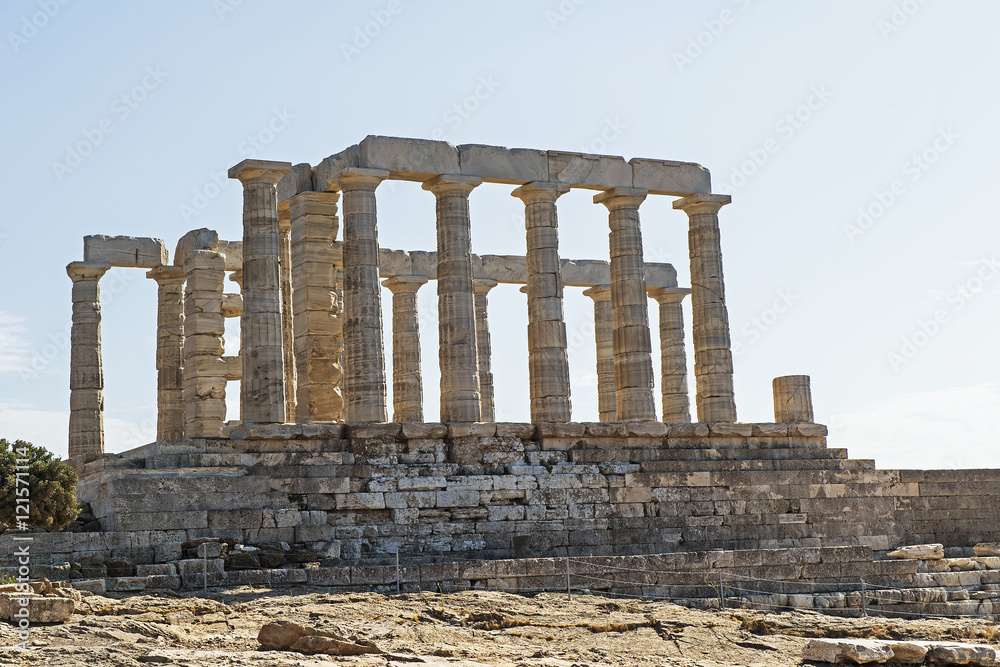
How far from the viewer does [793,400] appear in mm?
36781

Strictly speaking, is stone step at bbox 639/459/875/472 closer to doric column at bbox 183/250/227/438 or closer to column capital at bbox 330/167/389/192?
column capital at bbox 330/167/389/192

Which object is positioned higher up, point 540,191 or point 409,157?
point 409,157

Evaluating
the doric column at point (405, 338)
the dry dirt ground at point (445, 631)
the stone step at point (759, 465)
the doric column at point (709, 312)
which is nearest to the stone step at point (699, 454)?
the stone step at point (759, 465)

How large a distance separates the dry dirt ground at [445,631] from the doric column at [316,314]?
13.0 metres

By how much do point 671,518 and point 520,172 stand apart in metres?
10.3

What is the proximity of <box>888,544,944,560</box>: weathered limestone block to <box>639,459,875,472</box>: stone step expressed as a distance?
4.07m

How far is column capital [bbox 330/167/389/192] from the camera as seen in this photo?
1315 inches

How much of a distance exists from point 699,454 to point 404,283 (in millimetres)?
13171

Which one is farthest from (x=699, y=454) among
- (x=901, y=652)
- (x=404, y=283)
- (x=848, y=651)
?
(x=848, y=651)

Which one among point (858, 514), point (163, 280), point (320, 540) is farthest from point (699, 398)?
point (163, 280)

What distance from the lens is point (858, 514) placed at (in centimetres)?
3325

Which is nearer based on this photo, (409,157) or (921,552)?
(921,552)

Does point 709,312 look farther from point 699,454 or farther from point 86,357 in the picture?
point 86,357

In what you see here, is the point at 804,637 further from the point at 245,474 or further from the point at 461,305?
the point at 461,305
